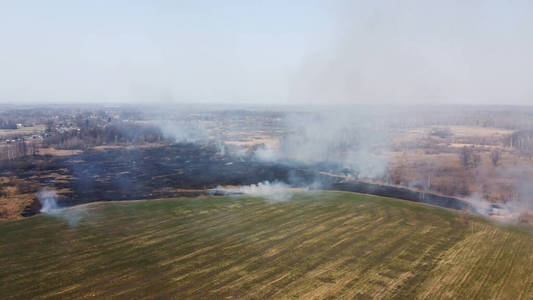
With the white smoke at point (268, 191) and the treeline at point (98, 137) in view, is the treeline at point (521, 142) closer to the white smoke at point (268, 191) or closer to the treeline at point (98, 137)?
the white smoke at point (268, 191)

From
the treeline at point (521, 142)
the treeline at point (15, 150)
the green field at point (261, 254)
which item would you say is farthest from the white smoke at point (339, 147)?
the treeline at point (15, 150)

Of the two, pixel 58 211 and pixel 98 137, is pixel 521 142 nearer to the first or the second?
pixel 58 211

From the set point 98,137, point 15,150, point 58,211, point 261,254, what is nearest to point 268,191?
point 261,254

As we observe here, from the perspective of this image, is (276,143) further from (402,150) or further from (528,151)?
(528,151)

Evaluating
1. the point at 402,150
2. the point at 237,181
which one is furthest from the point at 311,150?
the point at 237,181

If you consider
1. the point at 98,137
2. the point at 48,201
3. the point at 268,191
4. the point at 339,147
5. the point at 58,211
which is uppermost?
the point at 98,137
